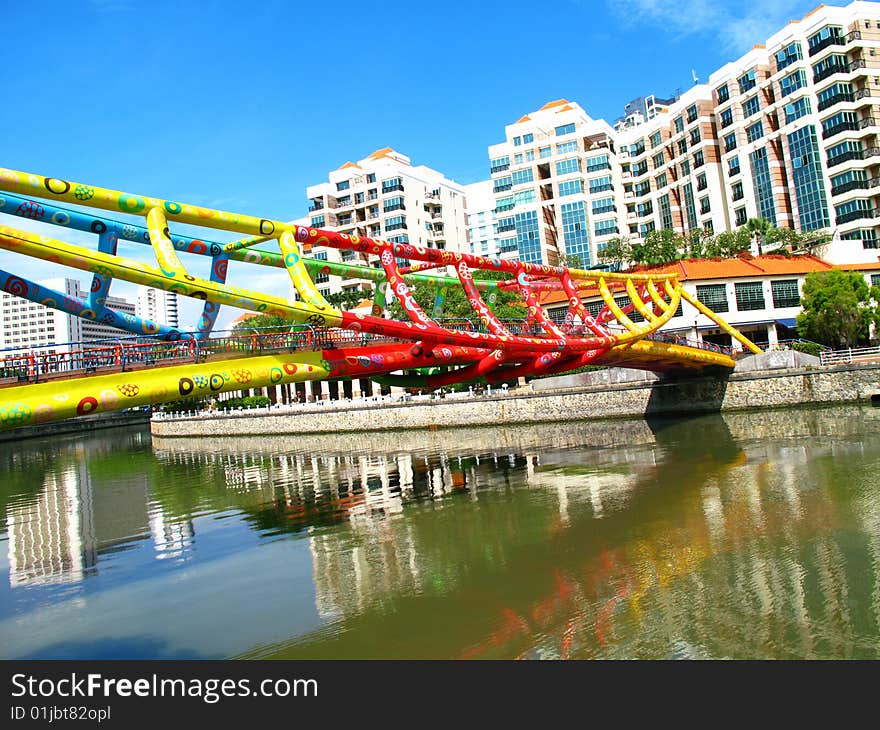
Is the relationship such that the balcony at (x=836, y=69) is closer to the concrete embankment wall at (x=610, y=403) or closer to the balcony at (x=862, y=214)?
the balcony at (x=862, y=214)

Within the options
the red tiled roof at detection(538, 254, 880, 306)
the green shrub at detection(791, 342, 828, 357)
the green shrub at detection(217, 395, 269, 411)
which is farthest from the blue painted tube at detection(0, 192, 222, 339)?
the green shrub at detection(217, 395, 269, 411)

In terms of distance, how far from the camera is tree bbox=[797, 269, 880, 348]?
45.7 metres

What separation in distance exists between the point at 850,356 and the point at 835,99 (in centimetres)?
3144

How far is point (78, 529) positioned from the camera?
22266 millimetres

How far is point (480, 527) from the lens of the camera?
17.3 meters

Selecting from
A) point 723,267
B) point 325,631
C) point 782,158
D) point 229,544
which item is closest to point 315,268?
point 229,544

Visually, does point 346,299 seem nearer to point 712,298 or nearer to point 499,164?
point 499,164

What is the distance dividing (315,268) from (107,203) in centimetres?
726

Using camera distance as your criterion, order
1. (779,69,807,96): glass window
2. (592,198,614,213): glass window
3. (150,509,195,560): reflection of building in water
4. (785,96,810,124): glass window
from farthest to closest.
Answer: (592,198,614,213): glass window
(779,69,807,96): glass window
(785,96,810,124): glass window
(150,509,195,560): reflection of building in water

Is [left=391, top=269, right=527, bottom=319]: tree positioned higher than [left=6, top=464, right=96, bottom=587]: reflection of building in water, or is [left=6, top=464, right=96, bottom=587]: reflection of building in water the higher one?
[left=391, top=269, right=527, bottom=319]: tree

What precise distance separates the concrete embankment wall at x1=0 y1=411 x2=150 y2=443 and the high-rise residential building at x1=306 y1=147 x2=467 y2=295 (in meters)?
34.2

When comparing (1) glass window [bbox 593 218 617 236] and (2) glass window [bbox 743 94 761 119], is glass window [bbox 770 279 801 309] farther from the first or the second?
(1) glass window [bbox 593 218 617 236]
